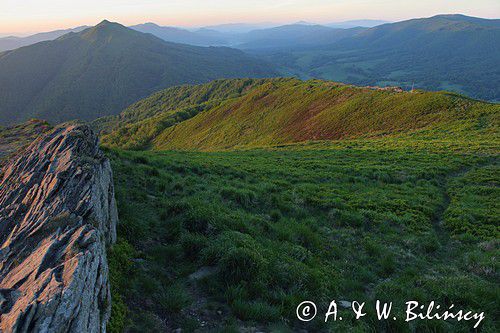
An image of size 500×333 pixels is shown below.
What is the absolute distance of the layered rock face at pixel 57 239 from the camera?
14.7 ft

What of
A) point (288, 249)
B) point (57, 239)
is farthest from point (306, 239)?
point (57, 239)

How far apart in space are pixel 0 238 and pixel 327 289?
824 centimetres

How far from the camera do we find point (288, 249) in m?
9.88

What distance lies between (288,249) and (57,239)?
6.37 meters

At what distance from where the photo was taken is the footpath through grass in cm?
699

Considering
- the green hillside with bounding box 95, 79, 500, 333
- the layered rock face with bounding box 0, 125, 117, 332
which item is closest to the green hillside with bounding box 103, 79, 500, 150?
the green hillside with bounding box 95, 79, 500, 333

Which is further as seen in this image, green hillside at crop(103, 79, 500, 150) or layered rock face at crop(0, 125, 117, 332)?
green hillside at crop(103, 79, 500, 150)

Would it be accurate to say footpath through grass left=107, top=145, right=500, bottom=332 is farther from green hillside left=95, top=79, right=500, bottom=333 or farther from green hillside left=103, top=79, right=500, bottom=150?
green hillside left=103, top=79, right=500, bottom=150

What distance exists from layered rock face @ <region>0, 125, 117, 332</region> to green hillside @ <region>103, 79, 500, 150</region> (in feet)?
131

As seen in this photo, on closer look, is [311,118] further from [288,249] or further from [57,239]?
[57,239]

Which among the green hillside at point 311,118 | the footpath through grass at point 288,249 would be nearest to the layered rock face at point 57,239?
the footpath through grass at point 288,249

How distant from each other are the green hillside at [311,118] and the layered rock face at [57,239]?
131 ft

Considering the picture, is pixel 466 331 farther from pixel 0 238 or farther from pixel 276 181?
pixel 276 181

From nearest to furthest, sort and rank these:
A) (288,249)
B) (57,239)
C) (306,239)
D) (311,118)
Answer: (57,239) < (288,249) < (306,239) < (311,118)
